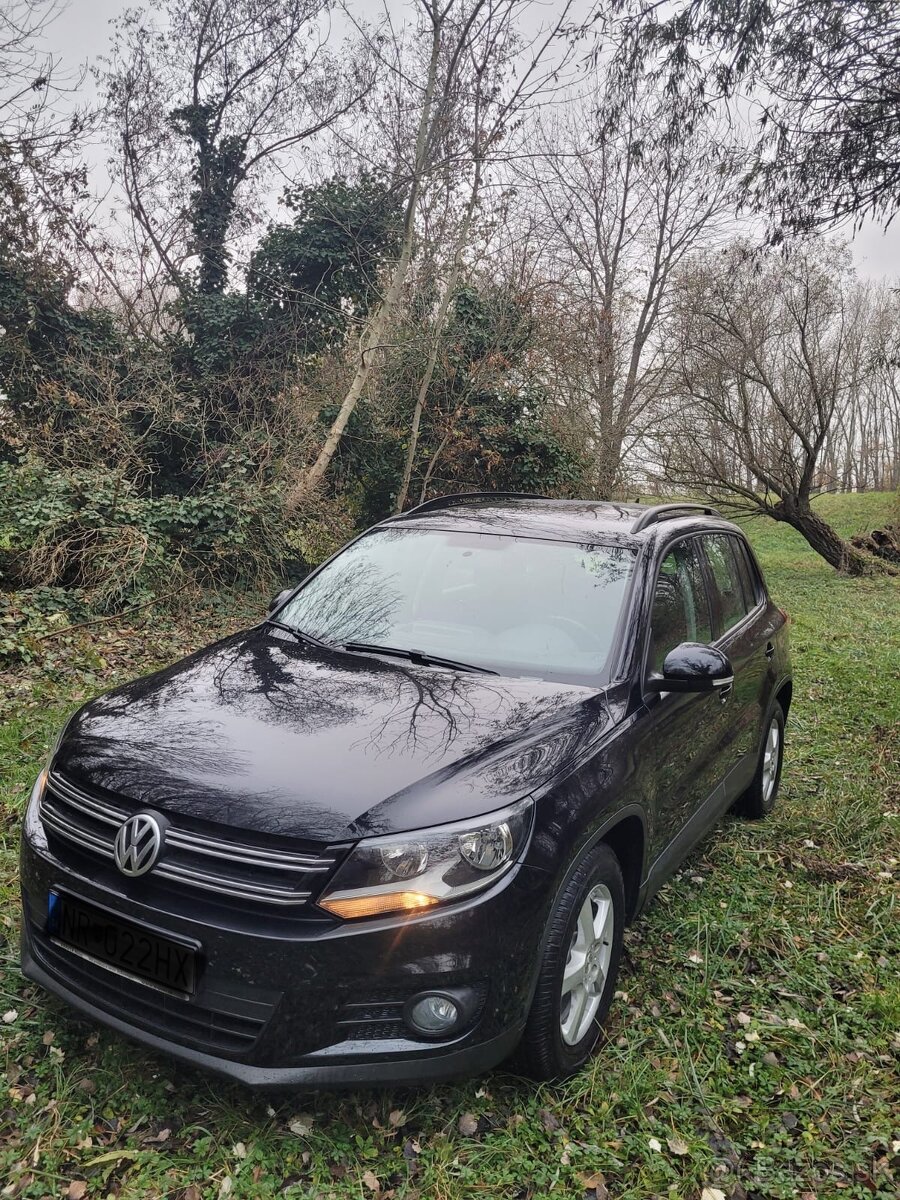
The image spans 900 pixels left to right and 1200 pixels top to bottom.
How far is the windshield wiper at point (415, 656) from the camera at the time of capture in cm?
314

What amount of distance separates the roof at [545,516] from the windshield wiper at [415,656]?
89 cm

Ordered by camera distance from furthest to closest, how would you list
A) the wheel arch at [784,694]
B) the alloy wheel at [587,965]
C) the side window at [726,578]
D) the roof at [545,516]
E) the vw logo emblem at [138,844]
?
the wheel arch at [784,694], the side window at [726,578], the roof at [545,516], the alloy wheel at [587,965], the vw logo emblem at [138,844]

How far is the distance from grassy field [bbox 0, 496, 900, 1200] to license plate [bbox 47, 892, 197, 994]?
1.54ft

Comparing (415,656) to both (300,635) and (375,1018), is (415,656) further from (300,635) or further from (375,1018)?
(375,1018)

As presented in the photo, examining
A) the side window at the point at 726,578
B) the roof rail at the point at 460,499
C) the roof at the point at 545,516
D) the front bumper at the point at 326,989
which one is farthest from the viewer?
the roof rail at the point at 460,499

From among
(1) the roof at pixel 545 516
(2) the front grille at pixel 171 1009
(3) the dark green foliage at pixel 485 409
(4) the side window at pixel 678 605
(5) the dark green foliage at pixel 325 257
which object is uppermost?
(5) the dark green foliage at pixel 325 257

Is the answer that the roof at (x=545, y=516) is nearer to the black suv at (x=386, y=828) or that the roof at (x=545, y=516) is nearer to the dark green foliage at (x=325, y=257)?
the black suv at (x=386, y=828)

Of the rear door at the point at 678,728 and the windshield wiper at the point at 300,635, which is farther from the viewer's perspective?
the windshield wiper at the point at 300,635

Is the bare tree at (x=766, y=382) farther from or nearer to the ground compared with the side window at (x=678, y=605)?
farther from the ground

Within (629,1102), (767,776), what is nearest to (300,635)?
(629,1102)

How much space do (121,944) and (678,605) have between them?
2505 millimetres

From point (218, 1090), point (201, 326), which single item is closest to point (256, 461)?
point (201, 326)

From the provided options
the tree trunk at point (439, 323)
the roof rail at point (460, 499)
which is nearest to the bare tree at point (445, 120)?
the tree trunk at point (439, 323)

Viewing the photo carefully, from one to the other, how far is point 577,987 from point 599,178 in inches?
1016
